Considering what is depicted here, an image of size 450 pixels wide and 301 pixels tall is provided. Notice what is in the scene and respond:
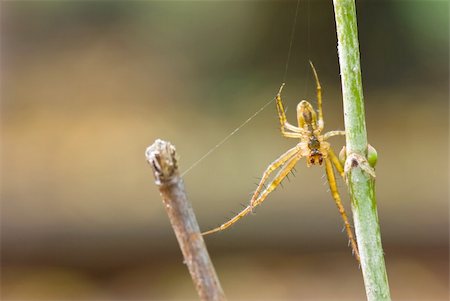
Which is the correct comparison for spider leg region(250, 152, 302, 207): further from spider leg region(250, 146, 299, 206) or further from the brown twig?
the brown twig

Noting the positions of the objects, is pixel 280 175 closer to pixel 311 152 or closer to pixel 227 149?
pixel 311 152

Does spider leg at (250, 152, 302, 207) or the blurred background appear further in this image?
the blurred background

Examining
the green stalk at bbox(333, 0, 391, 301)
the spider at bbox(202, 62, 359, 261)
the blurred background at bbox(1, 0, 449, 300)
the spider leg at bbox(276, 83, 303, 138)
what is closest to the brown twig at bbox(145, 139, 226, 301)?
the green stalk at bbox(333, 0, 391, 301)

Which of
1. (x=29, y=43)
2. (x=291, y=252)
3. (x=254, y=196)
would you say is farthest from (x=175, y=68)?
(x=254, y=196)

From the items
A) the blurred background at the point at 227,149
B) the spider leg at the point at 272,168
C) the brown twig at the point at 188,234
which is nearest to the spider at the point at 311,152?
the spider leg at the point at 272,168

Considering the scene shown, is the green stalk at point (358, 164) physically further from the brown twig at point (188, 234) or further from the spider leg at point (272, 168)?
the spider leg at point (272, 168)

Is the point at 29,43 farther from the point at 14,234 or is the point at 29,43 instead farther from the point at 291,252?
the point at 291,252
